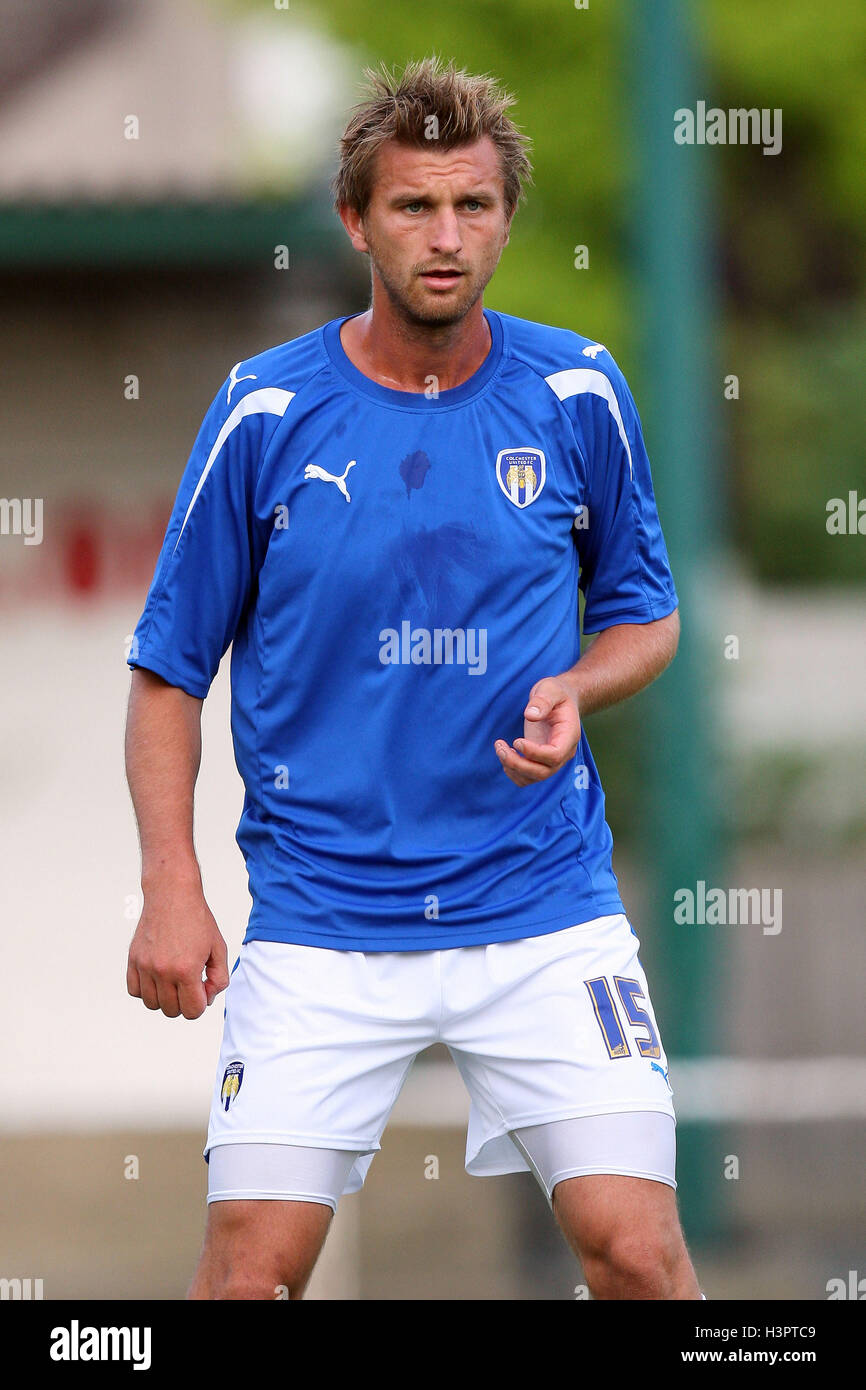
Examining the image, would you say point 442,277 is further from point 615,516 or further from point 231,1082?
point 231,1082

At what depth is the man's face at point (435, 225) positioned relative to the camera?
3027 millimetres

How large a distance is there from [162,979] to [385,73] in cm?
162

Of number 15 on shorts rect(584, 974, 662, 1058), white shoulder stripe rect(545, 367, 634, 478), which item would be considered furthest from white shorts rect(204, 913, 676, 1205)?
white shoulder stripe rect(545, 367, 634, 478)

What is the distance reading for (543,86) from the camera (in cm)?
1431

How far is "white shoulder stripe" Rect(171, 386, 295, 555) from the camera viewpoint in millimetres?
3113

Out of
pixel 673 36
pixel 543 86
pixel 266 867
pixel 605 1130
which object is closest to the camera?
pixel 605 1130

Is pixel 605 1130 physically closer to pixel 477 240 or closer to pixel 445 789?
pixel 445 789

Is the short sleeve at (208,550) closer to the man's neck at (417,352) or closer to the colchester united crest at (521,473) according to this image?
the man's neck at (417,352)

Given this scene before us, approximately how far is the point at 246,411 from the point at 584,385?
23.2 inches

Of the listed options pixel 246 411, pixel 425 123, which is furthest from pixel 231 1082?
pixel 425 123

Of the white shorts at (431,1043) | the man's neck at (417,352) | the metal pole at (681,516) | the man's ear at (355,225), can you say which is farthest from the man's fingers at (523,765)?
the metal pole at (681,516)

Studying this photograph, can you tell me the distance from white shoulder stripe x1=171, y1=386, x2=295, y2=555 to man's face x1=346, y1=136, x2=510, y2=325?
258 millimetres

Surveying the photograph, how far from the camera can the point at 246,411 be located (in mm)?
3119
